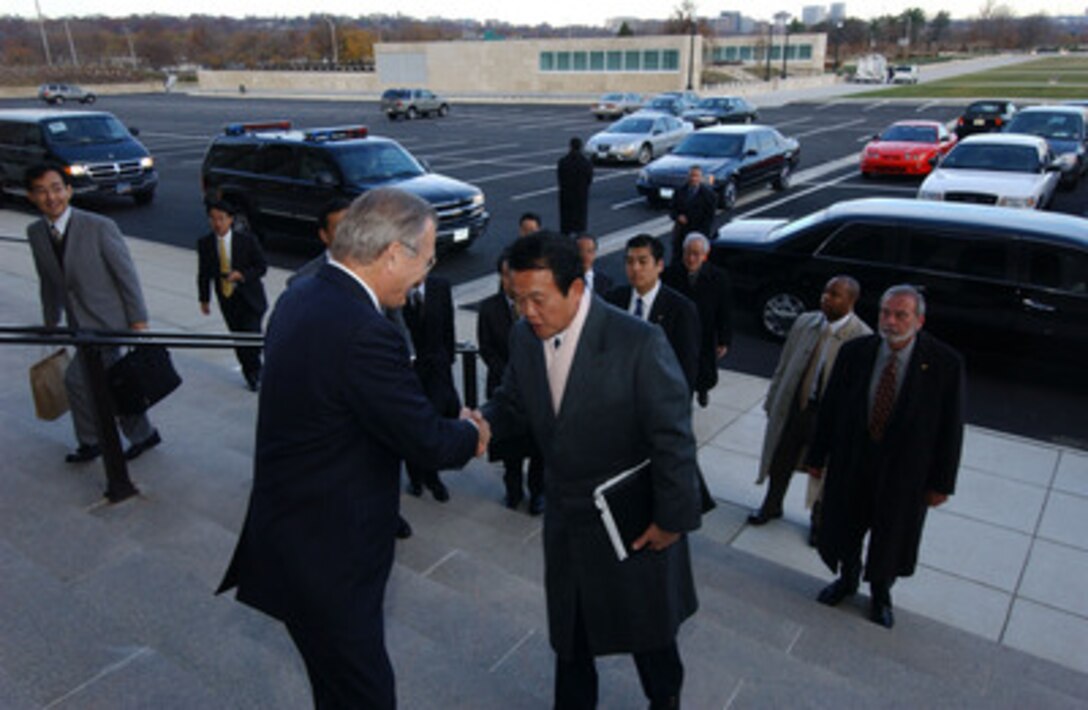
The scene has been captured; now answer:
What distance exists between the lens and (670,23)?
90.1 meters

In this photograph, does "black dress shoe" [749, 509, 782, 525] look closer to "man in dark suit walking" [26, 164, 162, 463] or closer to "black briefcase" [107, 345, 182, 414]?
"black briefcase" [107, 345, 182, 414]

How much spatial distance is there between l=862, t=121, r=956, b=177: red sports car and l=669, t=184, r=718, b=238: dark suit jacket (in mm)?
11420

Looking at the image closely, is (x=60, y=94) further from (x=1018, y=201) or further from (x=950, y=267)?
(x=950, y=267)

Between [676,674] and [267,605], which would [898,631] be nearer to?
[676,674]

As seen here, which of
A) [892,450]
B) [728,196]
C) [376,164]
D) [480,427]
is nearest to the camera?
[480,427]

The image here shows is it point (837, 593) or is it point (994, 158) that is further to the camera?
point (994, 158)

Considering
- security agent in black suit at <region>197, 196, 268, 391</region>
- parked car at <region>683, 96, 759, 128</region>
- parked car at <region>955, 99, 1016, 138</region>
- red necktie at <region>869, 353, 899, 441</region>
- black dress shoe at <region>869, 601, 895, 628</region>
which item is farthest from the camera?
parked car at <region>683, 96, 759, 128</region>

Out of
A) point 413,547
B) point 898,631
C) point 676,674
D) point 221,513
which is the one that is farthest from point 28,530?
point 898,631

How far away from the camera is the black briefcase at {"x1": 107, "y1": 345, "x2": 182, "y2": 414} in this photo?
4523 mm

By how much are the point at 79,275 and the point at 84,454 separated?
3.88 feet

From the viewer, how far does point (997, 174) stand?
14.1 metres

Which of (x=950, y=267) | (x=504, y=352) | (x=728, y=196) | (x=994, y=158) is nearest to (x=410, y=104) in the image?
(x=728, y=196)

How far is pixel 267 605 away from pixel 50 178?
3.77 meters

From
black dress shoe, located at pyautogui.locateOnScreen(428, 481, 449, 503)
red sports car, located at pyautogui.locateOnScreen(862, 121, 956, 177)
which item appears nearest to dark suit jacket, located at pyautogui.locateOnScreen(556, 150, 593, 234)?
black dress shoe, located at pyautogui.locateOnScreen(428, 481, 449, 503)
